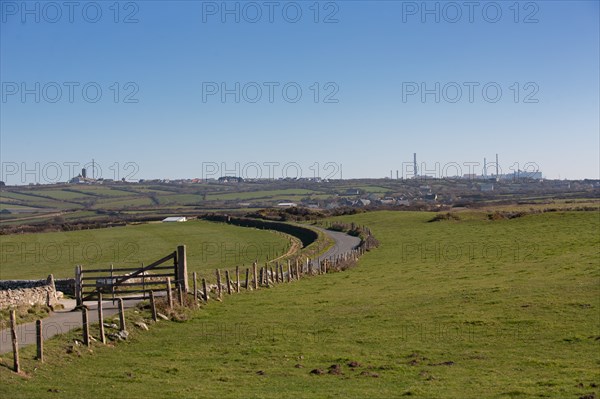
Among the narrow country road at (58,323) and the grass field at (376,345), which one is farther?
the narrow country road at (58,323)

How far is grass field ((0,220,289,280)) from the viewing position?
57.4 m

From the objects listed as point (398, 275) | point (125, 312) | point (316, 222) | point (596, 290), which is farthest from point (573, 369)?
point (316, 222)

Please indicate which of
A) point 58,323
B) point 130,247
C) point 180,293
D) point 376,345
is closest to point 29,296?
point 58,323

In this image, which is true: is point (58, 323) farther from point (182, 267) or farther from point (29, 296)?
point (182, 267)

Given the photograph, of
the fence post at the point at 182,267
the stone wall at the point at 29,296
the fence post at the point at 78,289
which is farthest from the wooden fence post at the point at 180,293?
the stone wall at the point at 29,296

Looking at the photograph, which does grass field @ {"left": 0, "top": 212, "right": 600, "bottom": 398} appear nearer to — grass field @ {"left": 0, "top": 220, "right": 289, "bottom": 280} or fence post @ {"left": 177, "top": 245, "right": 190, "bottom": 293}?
fence post @ {"left": 177, "top": 245, "right": 190, "bottom": 293}

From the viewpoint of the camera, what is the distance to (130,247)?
73.7m

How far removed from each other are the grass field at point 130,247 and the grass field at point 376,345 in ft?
56.1

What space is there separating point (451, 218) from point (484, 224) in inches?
360

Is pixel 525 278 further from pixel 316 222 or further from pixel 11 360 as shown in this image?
pixel 316 222

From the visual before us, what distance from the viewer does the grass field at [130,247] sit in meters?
57.4

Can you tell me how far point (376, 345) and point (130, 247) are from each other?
5564cm

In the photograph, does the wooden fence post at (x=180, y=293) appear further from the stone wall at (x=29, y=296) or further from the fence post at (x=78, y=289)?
the stone wall at (x=29, y=296)

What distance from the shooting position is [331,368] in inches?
753
